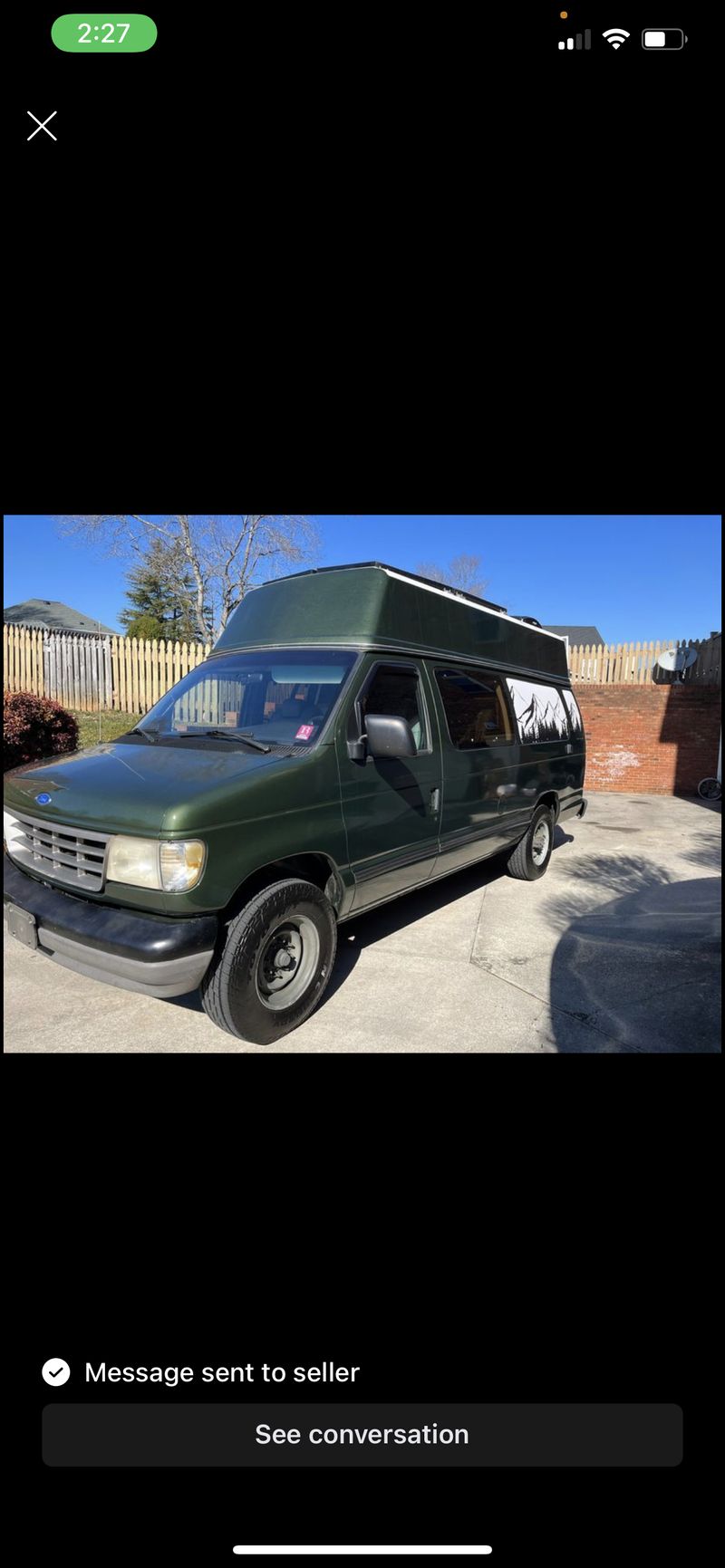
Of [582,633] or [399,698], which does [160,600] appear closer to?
[399,698]

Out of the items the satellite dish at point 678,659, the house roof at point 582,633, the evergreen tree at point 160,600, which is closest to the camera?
the satellite dish at point 678,659

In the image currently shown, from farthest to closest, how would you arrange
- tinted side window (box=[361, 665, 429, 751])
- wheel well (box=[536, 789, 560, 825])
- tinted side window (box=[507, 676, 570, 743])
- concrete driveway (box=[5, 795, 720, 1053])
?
wheel well (box=[536, 789, 560, 825]) → tinted side window (box=[507, 676, 570, 743]) → tinted side window (box=[361, 665, 429, 751]) → concrete driveway (box=[5, 795, 720, 1053])

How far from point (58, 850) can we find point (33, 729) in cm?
545

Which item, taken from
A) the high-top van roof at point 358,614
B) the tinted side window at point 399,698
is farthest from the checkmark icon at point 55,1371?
the high-top van roof at point 358,614

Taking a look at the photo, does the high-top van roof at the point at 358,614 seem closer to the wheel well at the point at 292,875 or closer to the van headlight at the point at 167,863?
the wheel well at the point at 292,875

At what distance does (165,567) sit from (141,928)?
597 inches

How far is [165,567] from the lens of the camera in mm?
15352

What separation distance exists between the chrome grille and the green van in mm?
13

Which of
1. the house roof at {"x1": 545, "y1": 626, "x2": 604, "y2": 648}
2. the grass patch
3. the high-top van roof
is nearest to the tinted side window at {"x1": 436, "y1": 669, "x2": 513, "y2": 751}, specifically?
the high-top van roof

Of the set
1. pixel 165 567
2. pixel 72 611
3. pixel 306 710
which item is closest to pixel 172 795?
pixel 306 710

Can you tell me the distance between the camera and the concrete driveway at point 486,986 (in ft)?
9.45

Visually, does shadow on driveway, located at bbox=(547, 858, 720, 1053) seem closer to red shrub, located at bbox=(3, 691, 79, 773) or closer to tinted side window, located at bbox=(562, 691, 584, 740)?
tinted side window, located at bbox=(562, 691, 584, 740)

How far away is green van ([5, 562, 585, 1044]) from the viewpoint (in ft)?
8.04

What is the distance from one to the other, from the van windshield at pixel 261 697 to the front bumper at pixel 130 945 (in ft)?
3.76
